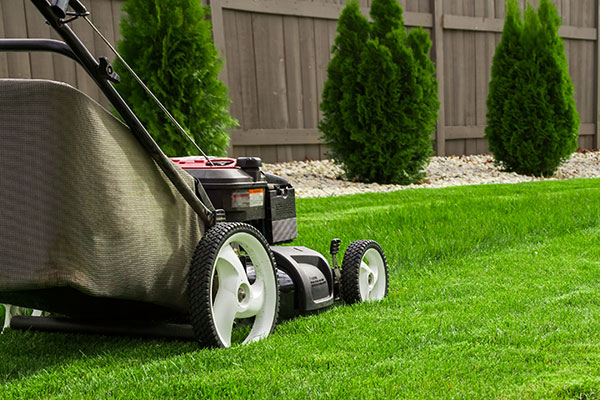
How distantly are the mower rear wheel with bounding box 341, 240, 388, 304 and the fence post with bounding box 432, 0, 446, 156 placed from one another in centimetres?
824

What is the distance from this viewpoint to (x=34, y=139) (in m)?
2.16

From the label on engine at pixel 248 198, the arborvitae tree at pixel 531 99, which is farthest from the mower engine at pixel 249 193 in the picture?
the arborvitae tree at pixel 531 99

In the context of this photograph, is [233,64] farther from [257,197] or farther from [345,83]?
[257,197]

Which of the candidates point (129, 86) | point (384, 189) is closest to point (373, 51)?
point (384, 189)

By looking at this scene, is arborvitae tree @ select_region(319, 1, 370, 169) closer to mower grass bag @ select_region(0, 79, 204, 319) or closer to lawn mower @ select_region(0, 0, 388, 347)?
lawn mower @ select_region(0, 0, 388, 347)

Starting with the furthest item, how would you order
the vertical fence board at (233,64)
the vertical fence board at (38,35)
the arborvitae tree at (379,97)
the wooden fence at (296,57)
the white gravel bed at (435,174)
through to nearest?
the vertical fence board at (233,64) → the arborvitae tree at (379,97) → the white gravel bed at (435,174) → the wooden fence at (296,57) → the vertical fence board at (38,35)

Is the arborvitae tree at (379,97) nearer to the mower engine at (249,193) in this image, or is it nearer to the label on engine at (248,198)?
the mower engine at (249,193)

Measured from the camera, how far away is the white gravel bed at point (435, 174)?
28.0ft

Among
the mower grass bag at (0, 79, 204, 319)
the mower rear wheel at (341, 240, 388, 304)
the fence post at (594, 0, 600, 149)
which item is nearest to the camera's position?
the mower grass bag at (0, 79, 204, 319)

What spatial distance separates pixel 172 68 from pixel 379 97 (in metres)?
2.84

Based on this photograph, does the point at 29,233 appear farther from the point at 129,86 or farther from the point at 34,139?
the point at 129,86

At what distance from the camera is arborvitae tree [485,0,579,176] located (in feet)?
35.6

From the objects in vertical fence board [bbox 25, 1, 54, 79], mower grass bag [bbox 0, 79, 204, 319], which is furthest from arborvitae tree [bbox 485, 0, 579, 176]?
mower grass bag [bbox 0, 79, 204, 319]

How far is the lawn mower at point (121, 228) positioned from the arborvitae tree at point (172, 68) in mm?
3803
